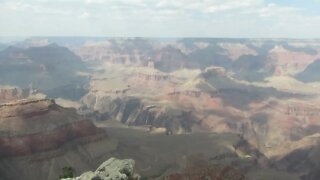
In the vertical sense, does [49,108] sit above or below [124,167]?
below

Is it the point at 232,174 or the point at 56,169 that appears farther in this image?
the point at 56,169

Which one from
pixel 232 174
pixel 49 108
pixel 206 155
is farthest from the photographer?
pixel 206 155

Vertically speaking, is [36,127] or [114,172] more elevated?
[114,172]

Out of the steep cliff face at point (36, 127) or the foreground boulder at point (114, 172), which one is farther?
the steep cliff face at point (36, 127)

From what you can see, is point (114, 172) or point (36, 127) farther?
point (36, 127)

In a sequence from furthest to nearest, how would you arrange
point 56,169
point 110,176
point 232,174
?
point 56,169
point 232,174
point 110,176

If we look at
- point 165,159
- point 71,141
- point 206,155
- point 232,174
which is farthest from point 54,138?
point 232,174

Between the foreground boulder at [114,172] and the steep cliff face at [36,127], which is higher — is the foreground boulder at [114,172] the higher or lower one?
the higher one

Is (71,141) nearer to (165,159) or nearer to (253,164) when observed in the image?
(165,159)

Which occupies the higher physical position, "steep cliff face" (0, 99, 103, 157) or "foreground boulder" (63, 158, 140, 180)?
"foreground boulder" (63, 158, 140, 180)

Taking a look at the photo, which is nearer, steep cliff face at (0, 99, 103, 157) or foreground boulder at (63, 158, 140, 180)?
foreground boulder at (63, 158, 140, 180)

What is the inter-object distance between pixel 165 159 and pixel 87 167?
28.7 meters

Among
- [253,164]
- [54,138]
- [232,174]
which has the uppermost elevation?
[232,174]

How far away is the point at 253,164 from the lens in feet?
590
